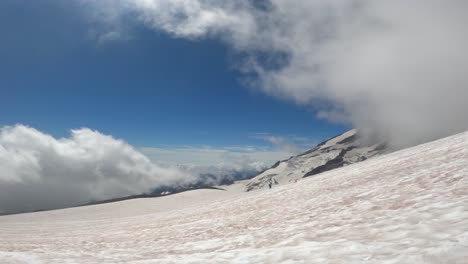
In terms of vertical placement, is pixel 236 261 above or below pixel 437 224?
below

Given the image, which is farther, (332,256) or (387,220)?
(387,220)

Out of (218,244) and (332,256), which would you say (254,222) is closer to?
(218,244)

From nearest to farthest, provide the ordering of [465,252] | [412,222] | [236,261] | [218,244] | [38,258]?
1. [465,252]
2. [412,222]
3. [236,261]
4. [38,258]
5. [218,244]

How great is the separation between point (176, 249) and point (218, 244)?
6.35 ft

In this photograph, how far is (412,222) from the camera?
7.99m

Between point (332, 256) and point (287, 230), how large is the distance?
164 inches

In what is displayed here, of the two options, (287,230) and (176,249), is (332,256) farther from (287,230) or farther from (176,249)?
(176,249)

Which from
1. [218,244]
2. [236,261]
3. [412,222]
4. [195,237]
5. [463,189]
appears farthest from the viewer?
[195,237]

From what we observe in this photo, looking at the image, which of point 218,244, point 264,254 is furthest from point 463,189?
point 218,244

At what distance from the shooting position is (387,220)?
8.86 metres

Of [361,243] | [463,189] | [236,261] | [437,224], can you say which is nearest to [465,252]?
[437,224]

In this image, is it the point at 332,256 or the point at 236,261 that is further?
the point at 236,261

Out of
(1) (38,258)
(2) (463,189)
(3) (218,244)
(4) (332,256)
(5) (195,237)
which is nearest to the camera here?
(4) (332,256)

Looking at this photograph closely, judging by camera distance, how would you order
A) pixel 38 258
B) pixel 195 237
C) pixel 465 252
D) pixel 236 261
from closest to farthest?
pixel 465 252
pixel 236 261
pixel 38 258
pixel 195 237
